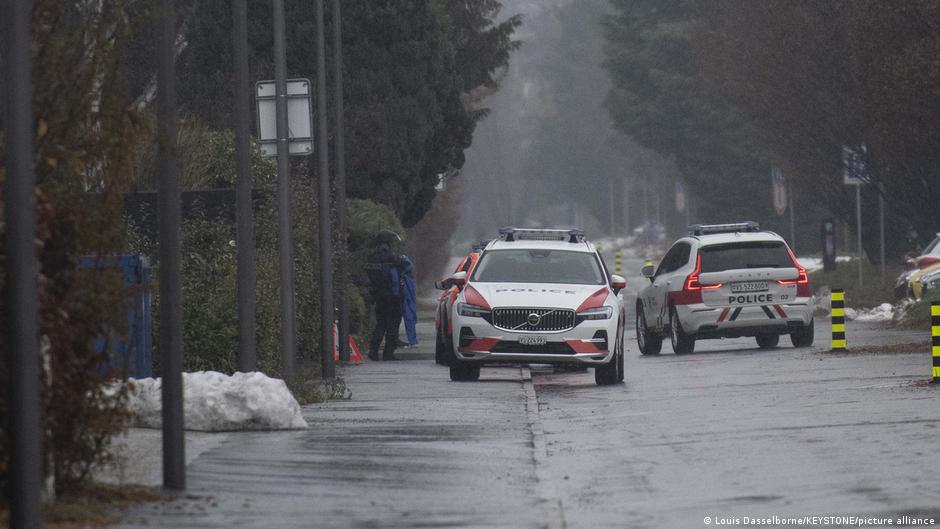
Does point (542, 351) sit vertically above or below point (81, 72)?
Answer: below

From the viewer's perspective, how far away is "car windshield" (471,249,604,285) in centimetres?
2281

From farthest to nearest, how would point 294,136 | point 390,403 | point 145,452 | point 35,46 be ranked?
point 294,136, point 390,403, point 145,452, point 35,46

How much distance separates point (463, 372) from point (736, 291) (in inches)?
215

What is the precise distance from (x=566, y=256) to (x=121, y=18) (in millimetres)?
12821

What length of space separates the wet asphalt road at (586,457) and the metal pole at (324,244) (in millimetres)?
827

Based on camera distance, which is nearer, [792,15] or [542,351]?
[542,351]

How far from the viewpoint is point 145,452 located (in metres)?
13.2

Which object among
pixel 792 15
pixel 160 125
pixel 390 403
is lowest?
pixel 390 403

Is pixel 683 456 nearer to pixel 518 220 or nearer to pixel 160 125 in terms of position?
pixel 160 125

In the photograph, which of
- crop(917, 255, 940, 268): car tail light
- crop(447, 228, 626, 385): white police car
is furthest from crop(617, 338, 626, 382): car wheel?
crop(917, 255, 940, 268): car tail light

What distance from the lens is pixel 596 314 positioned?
21656 millimetres

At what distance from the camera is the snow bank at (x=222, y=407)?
15.0 metres

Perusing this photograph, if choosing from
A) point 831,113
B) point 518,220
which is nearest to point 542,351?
point 831,113

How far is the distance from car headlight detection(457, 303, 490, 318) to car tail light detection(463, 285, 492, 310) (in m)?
0.03
